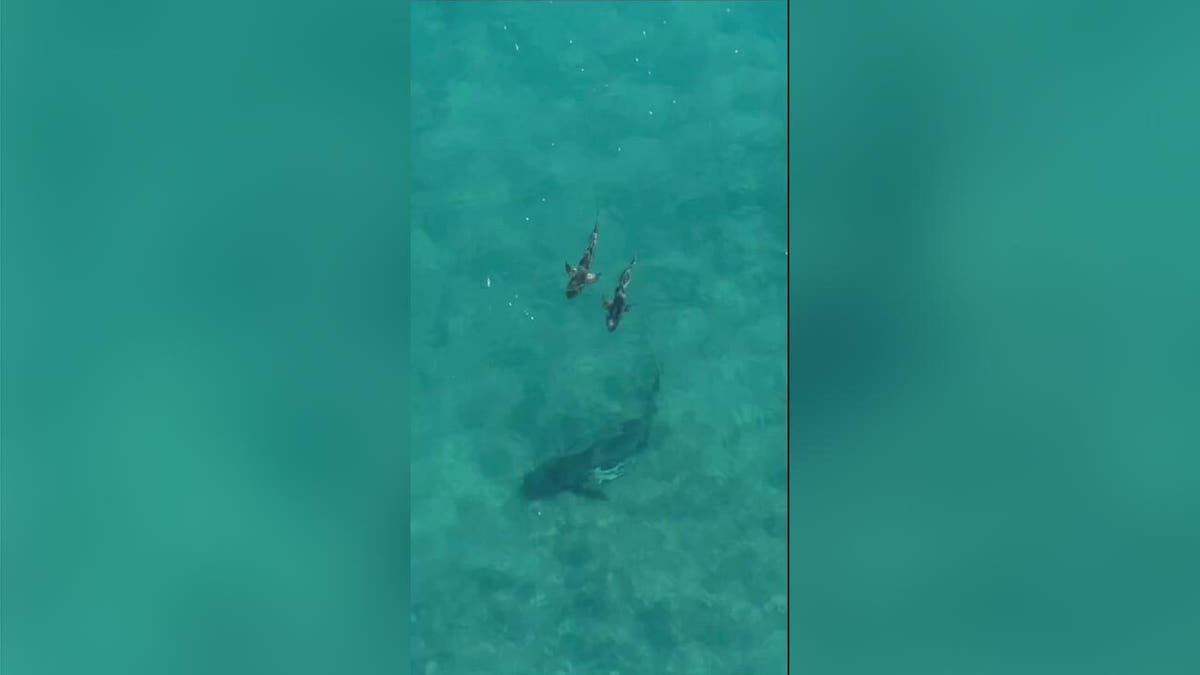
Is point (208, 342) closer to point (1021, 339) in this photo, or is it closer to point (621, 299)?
point (621, 299)

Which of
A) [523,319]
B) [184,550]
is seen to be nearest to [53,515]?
[184,550]

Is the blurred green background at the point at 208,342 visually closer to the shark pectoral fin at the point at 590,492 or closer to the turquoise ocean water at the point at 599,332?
the turquoise ocean water at the point at 599,332

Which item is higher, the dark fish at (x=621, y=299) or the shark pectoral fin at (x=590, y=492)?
the dark fish at (x=621, y=299)

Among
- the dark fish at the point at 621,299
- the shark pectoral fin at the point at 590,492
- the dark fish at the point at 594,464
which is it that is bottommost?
the shark pectoral fin at the point at 590,492

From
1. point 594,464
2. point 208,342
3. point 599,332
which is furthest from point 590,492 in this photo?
point 208,342

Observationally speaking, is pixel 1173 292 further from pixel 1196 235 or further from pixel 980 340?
pixel 980 340

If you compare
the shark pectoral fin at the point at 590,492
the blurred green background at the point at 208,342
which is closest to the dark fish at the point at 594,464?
the shark pectoral fin at the point at 590,492

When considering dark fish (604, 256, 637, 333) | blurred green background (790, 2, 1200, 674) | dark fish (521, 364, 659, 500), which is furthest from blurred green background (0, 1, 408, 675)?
blurred green background (790, 2, 1200, 674)
